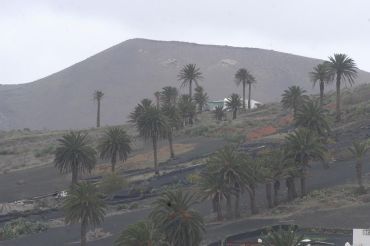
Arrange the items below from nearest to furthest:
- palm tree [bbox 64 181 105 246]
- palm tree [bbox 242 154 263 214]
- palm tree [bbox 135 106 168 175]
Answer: palm tree [bbox 64 181 105 246]
palm tree [bbox 242 154 263 214]
palm tree [bbox 135 106 168 175]

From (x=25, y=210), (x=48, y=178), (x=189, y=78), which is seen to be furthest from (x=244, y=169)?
(x=189, y=78)

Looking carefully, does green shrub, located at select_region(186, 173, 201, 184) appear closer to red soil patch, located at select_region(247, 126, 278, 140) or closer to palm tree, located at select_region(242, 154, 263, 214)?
palm tree, located at select_region(242, 154, 263, 214)

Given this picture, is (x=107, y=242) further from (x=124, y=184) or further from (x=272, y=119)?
(x=272, y=119)

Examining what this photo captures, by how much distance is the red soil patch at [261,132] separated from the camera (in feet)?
342

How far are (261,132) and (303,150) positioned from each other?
3877cm

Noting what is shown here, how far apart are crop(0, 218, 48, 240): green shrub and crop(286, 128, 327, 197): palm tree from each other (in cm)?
2776

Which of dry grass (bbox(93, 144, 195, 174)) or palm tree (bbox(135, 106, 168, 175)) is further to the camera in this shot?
dry grass (bbox(93, 144, 195, 174))

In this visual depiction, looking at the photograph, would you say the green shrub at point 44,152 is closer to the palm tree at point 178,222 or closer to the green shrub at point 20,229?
the green shrub at point 20,229

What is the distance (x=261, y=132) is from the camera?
107 meters

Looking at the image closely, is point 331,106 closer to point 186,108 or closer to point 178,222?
point 186,108

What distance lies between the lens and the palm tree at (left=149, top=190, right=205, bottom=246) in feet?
164

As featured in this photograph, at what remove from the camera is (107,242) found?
199 feet

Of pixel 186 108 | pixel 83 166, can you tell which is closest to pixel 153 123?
pixel 83 166

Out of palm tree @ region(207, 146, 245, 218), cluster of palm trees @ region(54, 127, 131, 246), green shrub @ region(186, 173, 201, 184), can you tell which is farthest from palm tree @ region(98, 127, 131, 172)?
palm tree @ region(207, 146, 245, 218)
